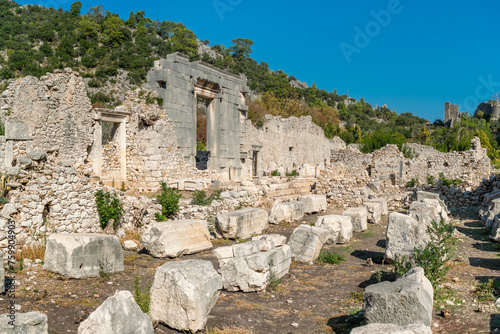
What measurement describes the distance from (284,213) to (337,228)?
2.70m

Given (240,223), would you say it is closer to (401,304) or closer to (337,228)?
(337,228)

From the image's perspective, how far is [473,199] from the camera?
51.5ft

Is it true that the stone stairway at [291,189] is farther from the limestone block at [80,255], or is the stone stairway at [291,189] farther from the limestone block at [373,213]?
the limestone block at [80,255]

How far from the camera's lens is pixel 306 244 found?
7918 mm

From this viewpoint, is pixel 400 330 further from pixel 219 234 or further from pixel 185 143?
pixel 185 143

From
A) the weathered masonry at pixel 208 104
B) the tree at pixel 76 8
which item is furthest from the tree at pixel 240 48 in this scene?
the weathered masonry at pixel 208 104

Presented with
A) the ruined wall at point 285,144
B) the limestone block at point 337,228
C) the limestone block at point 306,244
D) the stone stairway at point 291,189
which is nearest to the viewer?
the limestone block at point 306,244

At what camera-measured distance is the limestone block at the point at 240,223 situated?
30.9 feet

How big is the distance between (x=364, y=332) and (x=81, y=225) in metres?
6.43

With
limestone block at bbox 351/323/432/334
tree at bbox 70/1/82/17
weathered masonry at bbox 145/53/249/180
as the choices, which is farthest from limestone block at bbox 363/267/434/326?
tree at bbox 70/1/82/17

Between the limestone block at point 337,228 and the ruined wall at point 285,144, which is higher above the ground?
the ruined wall at point 285,144

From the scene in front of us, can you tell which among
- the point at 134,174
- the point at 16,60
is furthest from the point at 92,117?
the point at 16,60

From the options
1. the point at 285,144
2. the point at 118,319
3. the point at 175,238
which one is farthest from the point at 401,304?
the point at 285,144

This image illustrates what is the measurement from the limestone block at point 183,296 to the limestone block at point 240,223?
4.62 m
